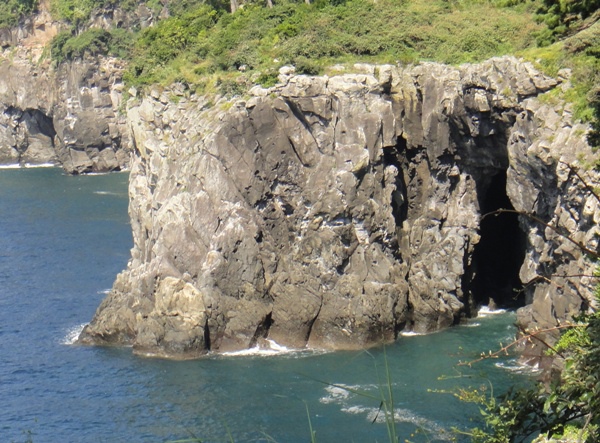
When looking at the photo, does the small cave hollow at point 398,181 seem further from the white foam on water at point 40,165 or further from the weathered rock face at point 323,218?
the white foam on water at point 40,165

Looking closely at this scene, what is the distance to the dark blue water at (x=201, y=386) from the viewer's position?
111 feet

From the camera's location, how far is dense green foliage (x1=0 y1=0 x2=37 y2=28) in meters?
111

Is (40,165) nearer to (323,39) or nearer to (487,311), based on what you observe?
(323,39)

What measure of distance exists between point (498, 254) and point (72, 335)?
69.5ft

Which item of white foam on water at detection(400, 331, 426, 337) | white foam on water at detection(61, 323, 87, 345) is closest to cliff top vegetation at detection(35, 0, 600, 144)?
white foam on water at detection(400, 331, 426, 337)

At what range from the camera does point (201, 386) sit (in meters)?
38.3

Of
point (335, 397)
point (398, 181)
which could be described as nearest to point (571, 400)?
point (335, 397)

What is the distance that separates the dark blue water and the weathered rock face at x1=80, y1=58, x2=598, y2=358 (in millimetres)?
1657

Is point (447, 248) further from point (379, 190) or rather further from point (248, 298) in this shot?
point (248, 298)

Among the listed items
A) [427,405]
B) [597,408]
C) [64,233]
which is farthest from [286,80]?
[597,408]

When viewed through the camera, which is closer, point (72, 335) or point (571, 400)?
point (571, 400)

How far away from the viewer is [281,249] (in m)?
44.4

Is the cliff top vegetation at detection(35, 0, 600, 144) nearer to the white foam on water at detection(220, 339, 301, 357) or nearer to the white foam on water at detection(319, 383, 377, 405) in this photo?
the white foam on water at detection(220, 339, 301, 357)

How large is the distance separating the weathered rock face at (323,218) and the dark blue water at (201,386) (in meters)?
1.66
